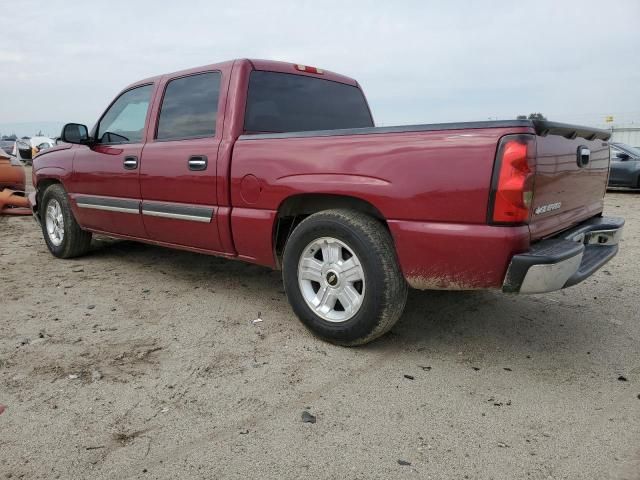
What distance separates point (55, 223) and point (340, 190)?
13.2 feet

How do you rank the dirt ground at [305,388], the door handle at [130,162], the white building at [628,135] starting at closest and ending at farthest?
the dirt ground at [305,388]
the door handle at [130,162]
the white building at [628,135]

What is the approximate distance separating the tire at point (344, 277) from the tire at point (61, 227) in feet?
10.3

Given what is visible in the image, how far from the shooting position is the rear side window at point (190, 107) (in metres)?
3.90

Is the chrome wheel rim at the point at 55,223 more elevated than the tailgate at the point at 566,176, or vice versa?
the tailgate at the point at 566,176

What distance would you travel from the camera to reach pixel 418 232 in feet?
9.12

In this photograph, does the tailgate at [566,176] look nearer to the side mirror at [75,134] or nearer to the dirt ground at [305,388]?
the dirt ground at [305,388]

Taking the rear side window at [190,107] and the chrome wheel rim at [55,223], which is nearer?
the rear side window at [190,107]

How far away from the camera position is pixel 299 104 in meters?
4.15

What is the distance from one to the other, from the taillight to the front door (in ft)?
9.91

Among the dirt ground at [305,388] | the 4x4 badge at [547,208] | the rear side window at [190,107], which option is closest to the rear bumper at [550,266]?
the 4x4 badge at [547,208]

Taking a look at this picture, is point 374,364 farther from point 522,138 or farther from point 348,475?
point 522,138

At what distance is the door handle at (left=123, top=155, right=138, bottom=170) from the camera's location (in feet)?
14.3

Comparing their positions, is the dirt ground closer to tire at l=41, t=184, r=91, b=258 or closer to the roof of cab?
tire at l=41, t=184, r=91, b=258

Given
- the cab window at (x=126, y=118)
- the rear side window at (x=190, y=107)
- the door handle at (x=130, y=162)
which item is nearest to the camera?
the rear side window at (x=190, y=107)
